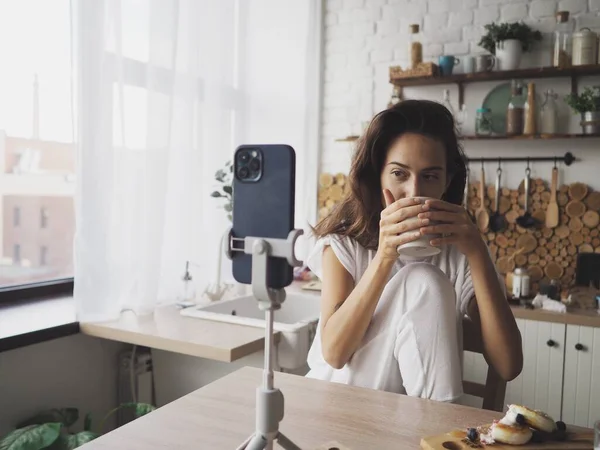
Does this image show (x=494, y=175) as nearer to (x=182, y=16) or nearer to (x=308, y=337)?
(x=308, y=337)

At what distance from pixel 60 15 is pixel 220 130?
2.59ft

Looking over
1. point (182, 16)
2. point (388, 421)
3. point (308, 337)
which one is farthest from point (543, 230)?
point (388, 421)

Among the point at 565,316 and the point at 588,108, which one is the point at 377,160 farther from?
the point at 588,108

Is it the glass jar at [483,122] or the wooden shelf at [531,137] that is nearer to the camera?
the wooden shelf at [531,137]

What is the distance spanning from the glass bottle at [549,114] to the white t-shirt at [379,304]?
1541 mm

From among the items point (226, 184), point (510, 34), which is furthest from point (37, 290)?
point (510, 34)

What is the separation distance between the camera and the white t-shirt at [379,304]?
109 cm

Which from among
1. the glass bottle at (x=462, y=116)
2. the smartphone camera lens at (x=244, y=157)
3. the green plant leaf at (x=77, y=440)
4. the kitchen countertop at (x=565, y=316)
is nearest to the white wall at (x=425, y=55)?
the glass bottle at (x=462, y=116)

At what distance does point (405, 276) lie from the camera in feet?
3.49

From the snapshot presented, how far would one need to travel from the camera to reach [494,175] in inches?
109

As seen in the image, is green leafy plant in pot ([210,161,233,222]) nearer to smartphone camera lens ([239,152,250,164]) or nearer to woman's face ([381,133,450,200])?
woman's face ([381,133,450,200])

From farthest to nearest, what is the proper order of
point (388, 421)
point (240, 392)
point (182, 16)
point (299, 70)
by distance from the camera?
point (299, 70), point (182, 16), point (240, 392), point (388, 421)

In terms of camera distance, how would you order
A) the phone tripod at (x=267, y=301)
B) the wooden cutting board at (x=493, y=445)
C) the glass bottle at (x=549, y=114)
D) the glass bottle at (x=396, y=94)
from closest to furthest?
the phone tripod at (x=267, y=301), the wooden cutting board at (x=493, y=445), the glass bottle at (x=549, y=114), the glass bottle at (x=396, y=94)

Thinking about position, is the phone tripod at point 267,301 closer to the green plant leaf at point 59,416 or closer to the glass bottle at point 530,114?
the green plant leaf at point 59,416
